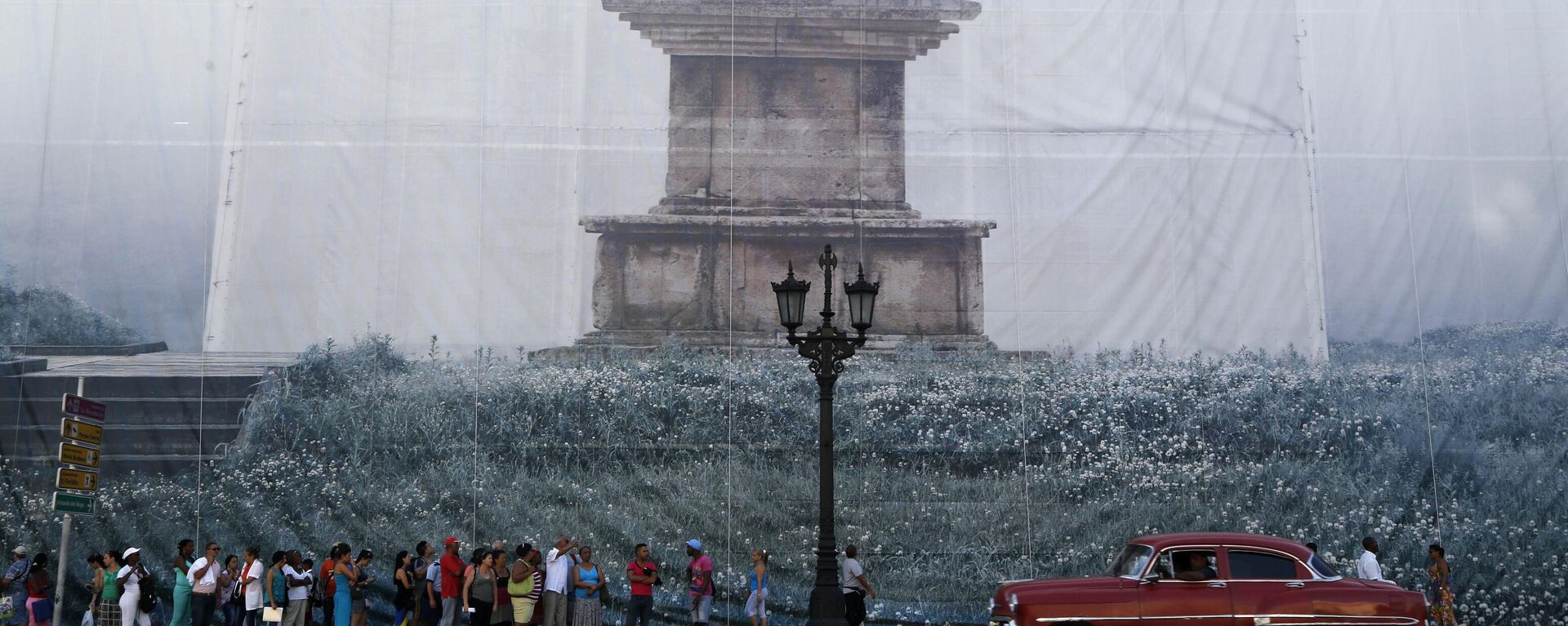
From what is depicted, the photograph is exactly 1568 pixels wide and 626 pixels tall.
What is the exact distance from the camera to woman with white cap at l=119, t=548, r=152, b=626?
11.1 m

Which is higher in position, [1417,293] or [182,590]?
[1417,293]

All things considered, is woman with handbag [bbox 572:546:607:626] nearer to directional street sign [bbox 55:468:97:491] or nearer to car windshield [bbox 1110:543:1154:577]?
directional street sign [bbox 55:468:97:491]

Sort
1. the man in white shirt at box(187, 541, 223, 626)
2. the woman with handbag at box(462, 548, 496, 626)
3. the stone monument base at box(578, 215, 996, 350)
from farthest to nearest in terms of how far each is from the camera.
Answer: the stone monument base at box(578, 215, 996, 350), the man in white shirt at box(187, 541, 223, 626), the woman with handbag at box(462, 548, 496, 626)

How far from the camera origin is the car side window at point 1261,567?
839 centimetres

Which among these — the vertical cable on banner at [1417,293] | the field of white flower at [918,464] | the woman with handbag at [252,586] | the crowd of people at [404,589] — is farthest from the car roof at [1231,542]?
the woman with handbag at [252,586]

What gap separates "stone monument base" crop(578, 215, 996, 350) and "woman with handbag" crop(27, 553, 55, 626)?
525cm

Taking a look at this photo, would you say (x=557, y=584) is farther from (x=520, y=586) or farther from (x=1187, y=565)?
(x=1187, y=565)

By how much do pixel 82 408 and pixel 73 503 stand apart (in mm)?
731

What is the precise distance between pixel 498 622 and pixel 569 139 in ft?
17.4

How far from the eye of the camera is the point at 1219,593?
834cm

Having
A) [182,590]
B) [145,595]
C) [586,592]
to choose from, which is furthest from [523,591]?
[145,595]

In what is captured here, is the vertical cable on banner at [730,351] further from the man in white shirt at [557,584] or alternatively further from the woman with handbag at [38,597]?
the woman with handbag at [38,597]

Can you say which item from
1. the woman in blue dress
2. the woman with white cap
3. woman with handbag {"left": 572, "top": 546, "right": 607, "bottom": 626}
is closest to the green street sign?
the woman with white cap

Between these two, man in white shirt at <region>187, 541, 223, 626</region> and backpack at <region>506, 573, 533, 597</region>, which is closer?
backpack at <region>506, 573, 533, 597</region>
